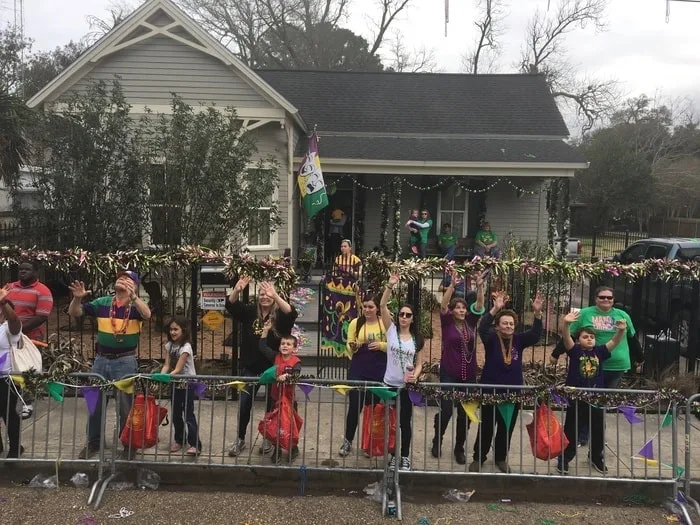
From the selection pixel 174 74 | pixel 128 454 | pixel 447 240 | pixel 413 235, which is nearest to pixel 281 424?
pixel 128 454

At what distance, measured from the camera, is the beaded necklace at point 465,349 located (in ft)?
16.0

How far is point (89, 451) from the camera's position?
4816 millimetres

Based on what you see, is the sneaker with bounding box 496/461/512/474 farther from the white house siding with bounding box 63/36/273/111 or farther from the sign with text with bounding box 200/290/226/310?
the white house siding with bounding box 63/36/273/111

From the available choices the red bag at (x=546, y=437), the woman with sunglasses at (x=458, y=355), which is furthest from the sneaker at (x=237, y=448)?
the red bag at (x=546, y=437)

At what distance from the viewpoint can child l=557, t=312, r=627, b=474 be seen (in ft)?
15.8

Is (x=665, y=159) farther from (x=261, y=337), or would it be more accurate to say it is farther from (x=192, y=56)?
(x=261, y=337)

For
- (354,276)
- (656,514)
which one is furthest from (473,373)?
(354,276)

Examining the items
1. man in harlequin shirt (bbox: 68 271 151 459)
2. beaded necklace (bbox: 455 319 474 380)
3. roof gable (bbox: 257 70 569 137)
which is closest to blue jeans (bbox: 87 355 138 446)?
man in harlequin shirt (bbox: 68 271 151 459)

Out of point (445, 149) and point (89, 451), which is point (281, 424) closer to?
point (89, 451)

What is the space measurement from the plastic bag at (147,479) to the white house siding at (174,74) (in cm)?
A: 961

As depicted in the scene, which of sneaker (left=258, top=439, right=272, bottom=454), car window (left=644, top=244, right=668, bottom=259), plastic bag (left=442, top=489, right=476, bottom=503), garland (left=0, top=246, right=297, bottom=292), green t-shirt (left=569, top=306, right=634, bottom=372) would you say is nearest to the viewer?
plastic bag (left=442, top=489, right=476, bottom=503)

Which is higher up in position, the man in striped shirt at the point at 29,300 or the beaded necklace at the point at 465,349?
the man in striped shirt at the point at 29,300

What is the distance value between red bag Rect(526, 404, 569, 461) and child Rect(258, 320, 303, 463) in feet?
6.27

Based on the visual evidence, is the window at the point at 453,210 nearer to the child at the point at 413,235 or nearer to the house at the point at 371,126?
the house at the point at 371,126
